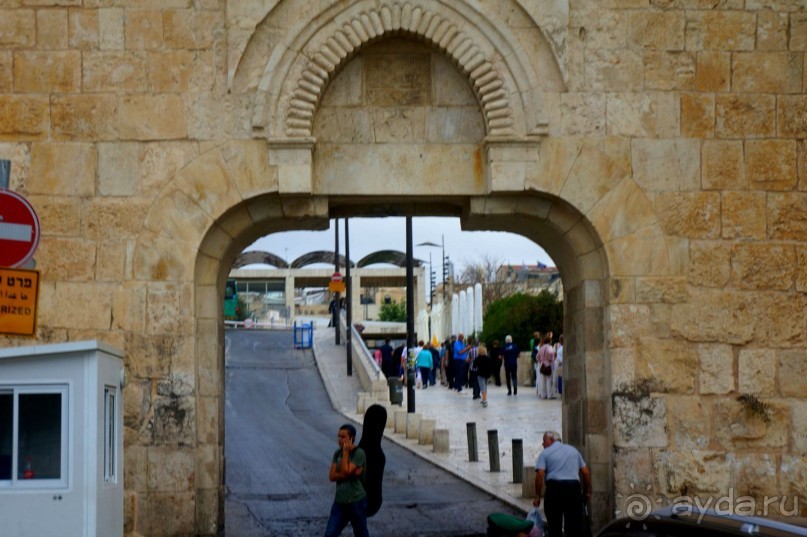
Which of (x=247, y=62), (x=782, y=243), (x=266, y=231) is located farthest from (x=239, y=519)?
(x=782, y=243)

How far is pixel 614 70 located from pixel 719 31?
1.05 m

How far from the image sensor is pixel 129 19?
12.2 m

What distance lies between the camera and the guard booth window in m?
9.67

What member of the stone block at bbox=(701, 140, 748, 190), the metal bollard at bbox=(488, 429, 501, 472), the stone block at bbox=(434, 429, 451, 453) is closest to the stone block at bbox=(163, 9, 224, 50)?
the stone block at bbox=(701, 140, 748, 190)

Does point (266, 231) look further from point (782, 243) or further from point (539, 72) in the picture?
point (782, 243)

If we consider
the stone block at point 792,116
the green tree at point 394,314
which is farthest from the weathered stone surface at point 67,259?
the green tree at point 394,314

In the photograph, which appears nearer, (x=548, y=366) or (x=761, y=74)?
(x=761, y=74)

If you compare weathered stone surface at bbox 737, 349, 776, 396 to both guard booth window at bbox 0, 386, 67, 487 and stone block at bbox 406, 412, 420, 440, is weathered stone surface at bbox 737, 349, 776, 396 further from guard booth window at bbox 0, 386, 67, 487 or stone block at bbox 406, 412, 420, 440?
stone block at bbox 406, 412, 420, 440

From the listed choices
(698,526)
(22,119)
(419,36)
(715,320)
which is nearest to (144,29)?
(22,119)

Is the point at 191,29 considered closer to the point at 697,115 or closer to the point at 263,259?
the point at 697,115

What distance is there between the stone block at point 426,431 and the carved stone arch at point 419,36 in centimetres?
1154

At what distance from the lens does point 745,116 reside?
12430 mm

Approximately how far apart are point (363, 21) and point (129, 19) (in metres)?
2.13

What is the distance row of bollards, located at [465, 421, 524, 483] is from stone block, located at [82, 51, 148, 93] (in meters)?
7.45
